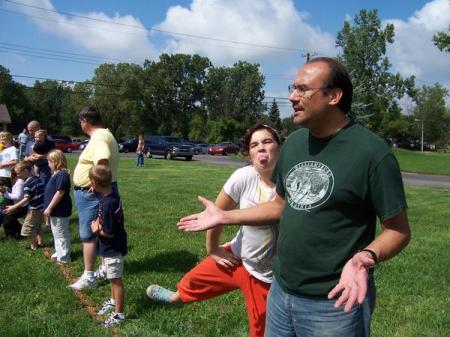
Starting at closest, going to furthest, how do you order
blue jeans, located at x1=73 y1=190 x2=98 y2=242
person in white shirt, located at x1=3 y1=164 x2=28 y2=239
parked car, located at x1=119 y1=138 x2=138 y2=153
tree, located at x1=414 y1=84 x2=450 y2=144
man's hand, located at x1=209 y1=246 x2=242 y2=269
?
man's hand, located at x1=209 y1=246 x2=242 y2=269 → blue jeans, located at x1=73 y1=190 x2=98 y2=242 → person in white shirt, located at x1=3 y1=164 x2=28 y2=239 → parked car, located at x1=119 y1=138 x2=138 y2=153 → tree, located at x1=414 y1=84 x2=450 y2=144

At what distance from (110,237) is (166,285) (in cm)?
115

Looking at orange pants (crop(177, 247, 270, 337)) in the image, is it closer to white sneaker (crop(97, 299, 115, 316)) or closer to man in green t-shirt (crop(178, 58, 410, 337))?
man in green t-shirt (crop(178, 58, 410, 337))

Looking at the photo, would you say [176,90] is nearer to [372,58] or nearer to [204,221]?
[372,58]

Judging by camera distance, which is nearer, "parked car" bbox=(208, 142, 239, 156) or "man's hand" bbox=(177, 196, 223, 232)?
"man's hand" bbox=(177, 196, 223, 232)

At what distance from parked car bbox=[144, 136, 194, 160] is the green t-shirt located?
122 ft

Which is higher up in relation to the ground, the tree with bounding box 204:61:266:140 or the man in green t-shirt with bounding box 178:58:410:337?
the tree with bounding box 204:61:266:140

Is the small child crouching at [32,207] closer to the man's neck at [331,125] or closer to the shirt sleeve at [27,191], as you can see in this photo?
the shirt sleeve at [27,191]

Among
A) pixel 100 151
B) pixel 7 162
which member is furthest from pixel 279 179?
pixel 7 162

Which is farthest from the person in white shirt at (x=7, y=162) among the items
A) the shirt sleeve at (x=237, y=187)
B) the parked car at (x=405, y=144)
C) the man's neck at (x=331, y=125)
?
the parked car at (x=405, y=144)

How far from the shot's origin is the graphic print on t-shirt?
7.56ft

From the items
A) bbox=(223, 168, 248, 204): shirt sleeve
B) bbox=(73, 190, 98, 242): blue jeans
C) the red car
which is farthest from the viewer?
the red car

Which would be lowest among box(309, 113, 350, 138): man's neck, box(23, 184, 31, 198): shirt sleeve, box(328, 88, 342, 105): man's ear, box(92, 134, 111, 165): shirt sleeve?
box(23, 184, 31, 198): shirt sleeve

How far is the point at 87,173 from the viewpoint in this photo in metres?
5.48

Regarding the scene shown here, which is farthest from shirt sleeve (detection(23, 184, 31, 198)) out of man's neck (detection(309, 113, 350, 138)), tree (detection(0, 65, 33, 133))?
tree (detection(0, 65, 33, 133))
